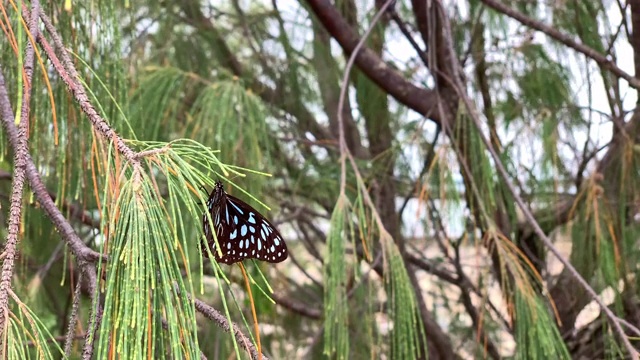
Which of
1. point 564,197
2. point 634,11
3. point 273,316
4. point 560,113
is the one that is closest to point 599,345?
point 564,197

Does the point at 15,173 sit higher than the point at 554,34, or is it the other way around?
the point at 554,34

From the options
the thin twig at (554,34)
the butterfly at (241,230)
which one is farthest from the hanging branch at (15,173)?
the thin twig at (554,34)

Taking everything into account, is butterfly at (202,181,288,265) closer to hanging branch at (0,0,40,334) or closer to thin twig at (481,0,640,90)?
hanging branch at (0,0,40,334)

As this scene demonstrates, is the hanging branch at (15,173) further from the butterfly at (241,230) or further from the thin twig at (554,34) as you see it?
the thin twig at (554,34)

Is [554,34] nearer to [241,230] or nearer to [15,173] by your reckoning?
[241,230]

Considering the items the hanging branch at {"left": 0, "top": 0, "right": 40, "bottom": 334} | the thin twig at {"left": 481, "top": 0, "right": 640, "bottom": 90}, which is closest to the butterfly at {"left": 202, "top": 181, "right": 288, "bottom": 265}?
the hanging branch at {"left": 0, "top": 0, "right": 40, "bottom": 334}

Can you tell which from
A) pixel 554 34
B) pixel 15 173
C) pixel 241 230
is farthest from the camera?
pixel 554 34

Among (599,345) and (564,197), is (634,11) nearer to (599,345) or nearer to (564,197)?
(564,197)

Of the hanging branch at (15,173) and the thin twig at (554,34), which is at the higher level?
the thin twig at (554,34)

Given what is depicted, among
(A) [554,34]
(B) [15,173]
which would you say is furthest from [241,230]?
(A) [554,34]
